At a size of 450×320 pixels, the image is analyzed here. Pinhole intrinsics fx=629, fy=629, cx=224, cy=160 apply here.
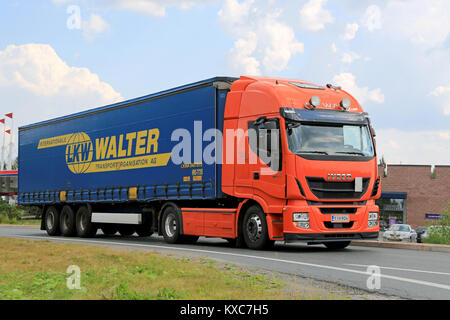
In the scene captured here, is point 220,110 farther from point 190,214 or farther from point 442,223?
point 442,223

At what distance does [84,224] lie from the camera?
2281 centimetres

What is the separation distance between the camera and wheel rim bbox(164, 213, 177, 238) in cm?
1796

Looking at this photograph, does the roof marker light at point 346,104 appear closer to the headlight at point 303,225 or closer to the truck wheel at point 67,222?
the headlight at point 303,225

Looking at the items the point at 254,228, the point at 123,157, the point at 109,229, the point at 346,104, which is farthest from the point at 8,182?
the point at 346,104

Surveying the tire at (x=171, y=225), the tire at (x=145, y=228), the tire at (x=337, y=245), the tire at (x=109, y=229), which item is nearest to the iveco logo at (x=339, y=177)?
the tire at (x=337, y=245)

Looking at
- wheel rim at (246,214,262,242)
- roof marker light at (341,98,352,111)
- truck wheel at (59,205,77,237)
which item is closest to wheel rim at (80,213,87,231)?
truck wheel at (59,205,77,237)

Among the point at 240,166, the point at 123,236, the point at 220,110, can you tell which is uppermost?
the point at 220,110

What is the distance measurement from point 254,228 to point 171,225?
153 inches

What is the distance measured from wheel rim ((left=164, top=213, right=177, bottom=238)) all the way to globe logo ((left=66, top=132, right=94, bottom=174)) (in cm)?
528

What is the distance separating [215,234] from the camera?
16.2 metres

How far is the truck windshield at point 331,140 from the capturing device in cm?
1419

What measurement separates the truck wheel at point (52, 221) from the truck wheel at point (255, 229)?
37.5 feet

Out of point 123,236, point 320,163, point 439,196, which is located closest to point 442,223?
point 320,163

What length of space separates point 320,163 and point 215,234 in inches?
144
